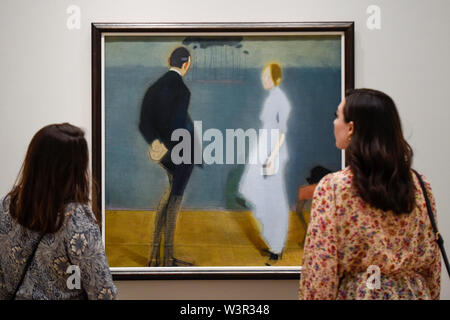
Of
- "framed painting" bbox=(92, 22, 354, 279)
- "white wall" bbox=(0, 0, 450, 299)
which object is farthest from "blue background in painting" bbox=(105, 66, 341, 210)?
"white wall" bbox=(0, 0, 450, 299)

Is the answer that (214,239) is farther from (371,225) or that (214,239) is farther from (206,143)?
(371,225)

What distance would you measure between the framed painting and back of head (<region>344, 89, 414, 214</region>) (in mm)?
795

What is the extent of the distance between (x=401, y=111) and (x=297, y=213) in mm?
680

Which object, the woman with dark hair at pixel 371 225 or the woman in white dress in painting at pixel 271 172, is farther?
the woman in white dress in painting at pixel 271 172

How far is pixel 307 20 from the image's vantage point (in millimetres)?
2217

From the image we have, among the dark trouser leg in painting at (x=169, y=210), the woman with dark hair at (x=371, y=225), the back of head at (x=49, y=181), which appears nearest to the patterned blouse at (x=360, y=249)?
the woman with dark hair at (x=371, y=225)

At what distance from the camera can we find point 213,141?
2.20 meters

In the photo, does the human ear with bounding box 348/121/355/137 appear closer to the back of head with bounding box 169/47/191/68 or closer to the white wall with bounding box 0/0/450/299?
the white wall with bounding box 0/0/450/299

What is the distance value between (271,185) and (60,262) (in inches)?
42.9

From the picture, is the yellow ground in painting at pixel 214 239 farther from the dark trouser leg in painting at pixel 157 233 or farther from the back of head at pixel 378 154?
the back of head at pixel 378 154

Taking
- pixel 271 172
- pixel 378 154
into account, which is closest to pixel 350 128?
pixel 378 154

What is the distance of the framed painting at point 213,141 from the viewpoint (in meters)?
Result: 2.19

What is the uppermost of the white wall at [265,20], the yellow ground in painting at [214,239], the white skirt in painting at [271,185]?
the white wall at [265,20]
